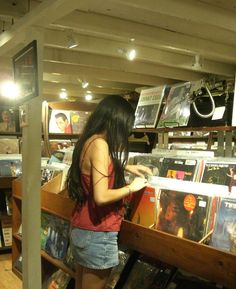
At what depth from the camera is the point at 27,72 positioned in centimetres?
208

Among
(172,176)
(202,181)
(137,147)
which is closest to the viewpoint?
(202,181)

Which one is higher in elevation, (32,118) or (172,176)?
(32,118)

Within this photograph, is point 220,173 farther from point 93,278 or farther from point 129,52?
point 129,52

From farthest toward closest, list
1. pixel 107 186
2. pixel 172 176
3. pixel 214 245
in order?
pixel 172 176 < pixel 107 186 < pixel 214 245

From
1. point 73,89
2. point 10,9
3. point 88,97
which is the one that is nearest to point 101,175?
point 10,9

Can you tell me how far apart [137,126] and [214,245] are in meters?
1.51

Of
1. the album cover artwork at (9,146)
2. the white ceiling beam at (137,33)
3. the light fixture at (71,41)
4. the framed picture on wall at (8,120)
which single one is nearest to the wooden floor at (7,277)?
the album cover artwork at (9,146)

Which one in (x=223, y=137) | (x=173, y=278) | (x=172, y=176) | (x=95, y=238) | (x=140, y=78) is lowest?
(x=173, y=278)

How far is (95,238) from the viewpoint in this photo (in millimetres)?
1791

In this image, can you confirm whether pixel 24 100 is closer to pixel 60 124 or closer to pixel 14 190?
pixel 14 190

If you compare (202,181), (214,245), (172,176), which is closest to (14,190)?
(172,176)

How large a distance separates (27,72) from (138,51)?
112cm

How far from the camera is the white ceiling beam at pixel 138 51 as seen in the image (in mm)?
2613

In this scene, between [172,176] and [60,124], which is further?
[60,124]
